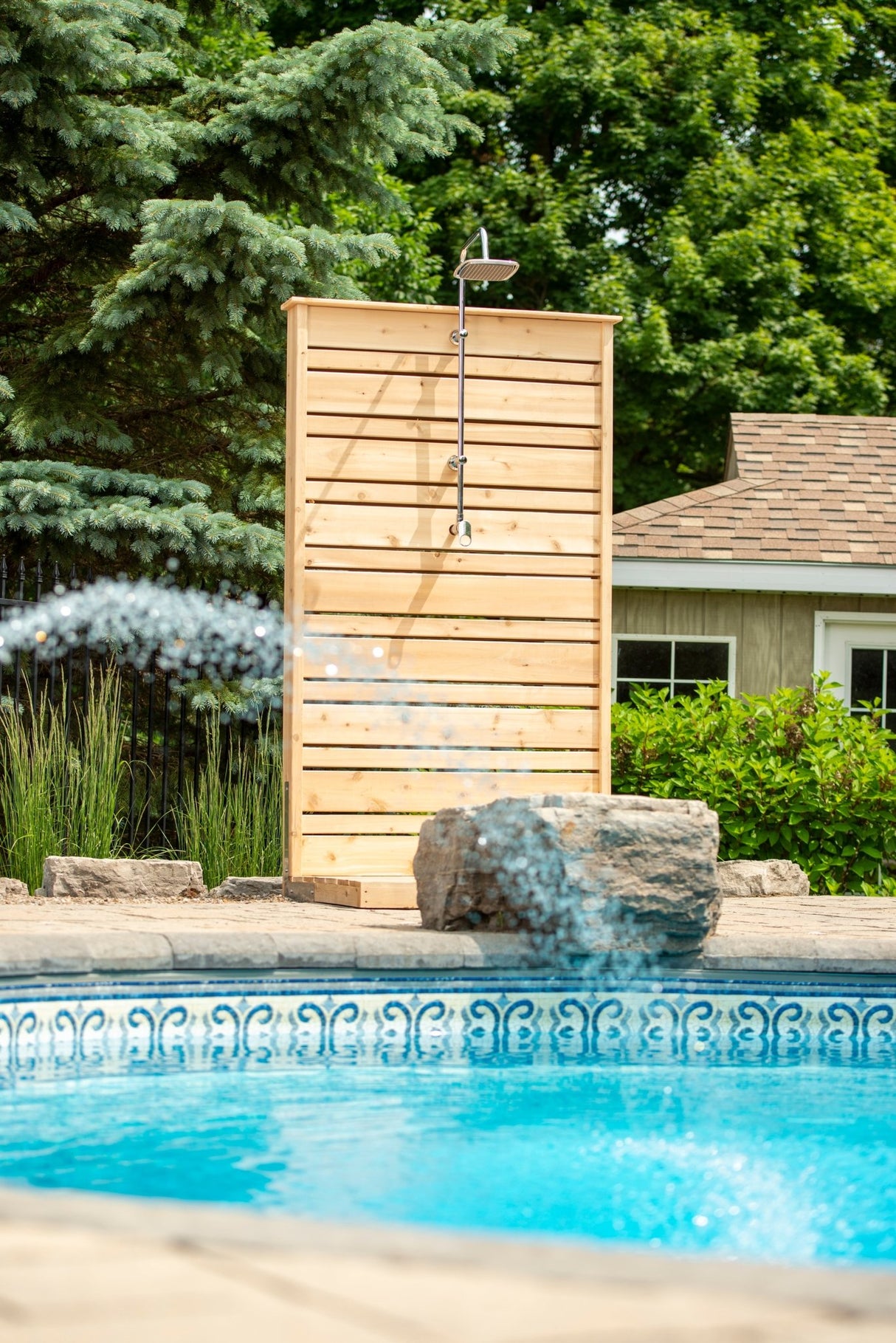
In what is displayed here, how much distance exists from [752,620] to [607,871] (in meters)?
6.59

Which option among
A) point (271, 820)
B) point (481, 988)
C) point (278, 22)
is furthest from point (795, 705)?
point (278, 22)

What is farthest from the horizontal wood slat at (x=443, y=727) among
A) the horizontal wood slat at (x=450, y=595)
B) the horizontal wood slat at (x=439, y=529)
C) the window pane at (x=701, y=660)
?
the window pane at (x=701, y=660)

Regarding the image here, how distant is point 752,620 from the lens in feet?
35.9

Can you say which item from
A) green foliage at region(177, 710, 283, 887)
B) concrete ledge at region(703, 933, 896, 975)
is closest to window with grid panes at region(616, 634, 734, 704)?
green foliage at region(177, 710, 283, 887)

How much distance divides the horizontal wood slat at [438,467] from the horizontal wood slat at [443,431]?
0.08ft

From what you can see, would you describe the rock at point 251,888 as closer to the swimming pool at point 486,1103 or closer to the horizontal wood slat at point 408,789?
the horizontal wood slat at point 408,789

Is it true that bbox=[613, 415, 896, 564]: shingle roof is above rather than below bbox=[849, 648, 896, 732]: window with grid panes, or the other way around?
above

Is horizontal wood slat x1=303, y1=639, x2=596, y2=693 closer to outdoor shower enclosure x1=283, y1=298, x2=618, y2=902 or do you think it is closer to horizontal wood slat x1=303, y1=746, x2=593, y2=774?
outdoor shower enclosure x1=283, y1=298, x2=618, y2=902

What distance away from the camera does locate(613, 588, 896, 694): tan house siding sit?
10906 millimetres

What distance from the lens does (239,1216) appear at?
1.53 m

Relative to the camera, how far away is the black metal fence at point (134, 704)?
7574 millimetres

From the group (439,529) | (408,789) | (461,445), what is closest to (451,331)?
(461,445)

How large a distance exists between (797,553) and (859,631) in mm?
790

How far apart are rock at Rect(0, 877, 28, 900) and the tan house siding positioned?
5296 mm
